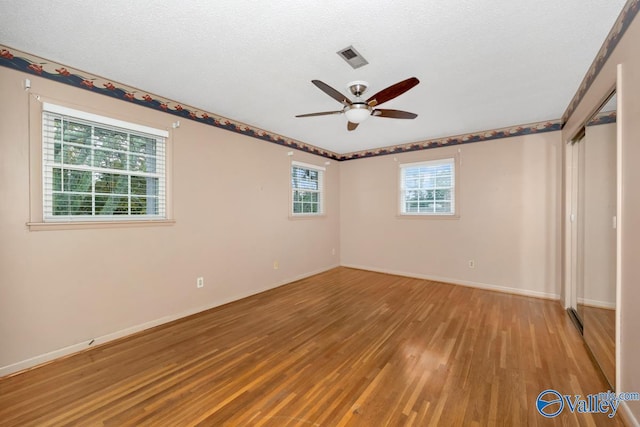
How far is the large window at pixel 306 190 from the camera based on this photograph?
495 centimetres

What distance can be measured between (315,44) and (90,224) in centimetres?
262

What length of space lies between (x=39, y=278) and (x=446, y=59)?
3.94m

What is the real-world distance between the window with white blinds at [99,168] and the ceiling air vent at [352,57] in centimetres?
221

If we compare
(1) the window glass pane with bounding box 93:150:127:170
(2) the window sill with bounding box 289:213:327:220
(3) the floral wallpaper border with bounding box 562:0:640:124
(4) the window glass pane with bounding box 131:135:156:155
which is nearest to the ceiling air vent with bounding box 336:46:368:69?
(3) the floral wallpaper border with bounding box 562:0:640:124

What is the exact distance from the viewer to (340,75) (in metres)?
2.43

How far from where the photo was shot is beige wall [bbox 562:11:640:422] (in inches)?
60.3

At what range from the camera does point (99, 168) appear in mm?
2572

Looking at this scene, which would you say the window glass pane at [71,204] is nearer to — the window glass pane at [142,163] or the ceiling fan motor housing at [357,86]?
the window glass pane at [142,163]

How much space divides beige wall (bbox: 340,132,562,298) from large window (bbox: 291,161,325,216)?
977 mm

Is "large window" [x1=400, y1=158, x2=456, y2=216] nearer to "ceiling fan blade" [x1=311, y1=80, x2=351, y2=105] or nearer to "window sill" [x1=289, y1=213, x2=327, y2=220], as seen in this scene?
"window sill" [x1=289, y1=213, x2=327, y2=220]

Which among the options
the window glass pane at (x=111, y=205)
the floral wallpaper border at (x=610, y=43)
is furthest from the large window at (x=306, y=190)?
the floral wallpaper border at (x=610, y=43)

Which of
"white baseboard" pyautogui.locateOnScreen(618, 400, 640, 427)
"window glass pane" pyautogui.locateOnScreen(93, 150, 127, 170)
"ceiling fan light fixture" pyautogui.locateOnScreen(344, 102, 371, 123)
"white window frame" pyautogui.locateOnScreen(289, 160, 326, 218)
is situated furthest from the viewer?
"white window frame" pyautogui.locateOnScreen(289, 160, 326, 218)

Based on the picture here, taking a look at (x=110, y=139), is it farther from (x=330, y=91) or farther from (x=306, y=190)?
(x=306, y=190)

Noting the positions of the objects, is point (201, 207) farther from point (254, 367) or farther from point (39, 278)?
point (254, 367)
